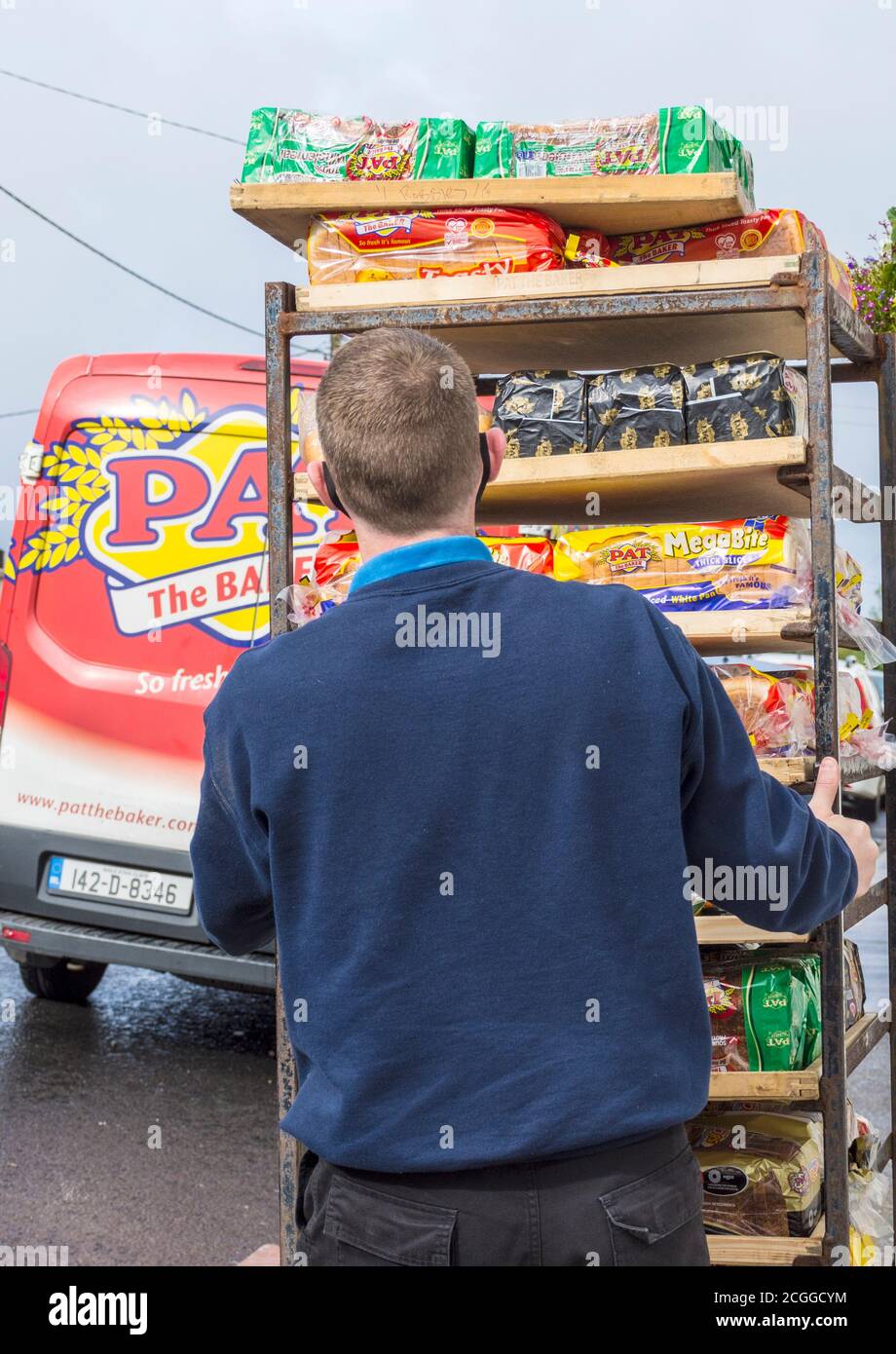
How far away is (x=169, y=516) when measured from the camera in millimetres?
5910

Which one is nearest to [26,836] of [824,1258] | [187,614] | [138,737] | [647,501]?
[138,737]

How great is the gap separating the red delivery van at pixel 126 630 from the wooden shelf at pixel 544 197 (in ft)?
8.60

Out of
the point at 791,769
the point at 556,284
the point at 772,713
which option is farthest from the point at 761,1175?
the point at 556,284

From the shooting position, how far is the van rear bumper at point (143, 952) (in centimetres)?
555

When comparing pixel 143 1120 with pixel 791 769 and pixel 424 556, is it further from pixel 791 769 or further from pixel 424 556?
pixel 424 556

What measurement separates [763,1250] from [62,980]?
16.8 feet

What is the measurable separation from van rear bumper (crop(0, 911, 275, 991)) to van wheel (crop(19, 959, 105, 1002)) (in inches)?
49.2

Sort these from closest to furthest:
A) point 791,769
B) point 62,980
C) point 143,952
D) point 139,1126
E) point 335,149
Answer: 1. point 791,769
2. point 335,149
3. point 139,1126
4. point 143,952
5. point 62,980

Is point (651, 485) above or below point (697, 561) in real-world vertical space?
above

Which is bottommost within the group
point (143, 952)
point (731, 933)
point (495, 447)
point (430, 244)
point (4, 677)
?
point (143, 952)

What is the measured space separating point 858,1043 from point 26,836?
3860 millimetres

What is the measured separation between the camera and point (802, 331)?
128 inches

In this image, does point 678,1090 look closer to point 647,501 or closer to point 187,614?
point 647,501

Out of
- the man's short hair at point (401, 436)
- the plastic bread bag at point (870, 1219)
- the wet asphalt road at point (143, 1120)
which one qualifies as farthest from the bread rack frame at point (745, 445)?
the wet asphalt road at point (143, 1120)
